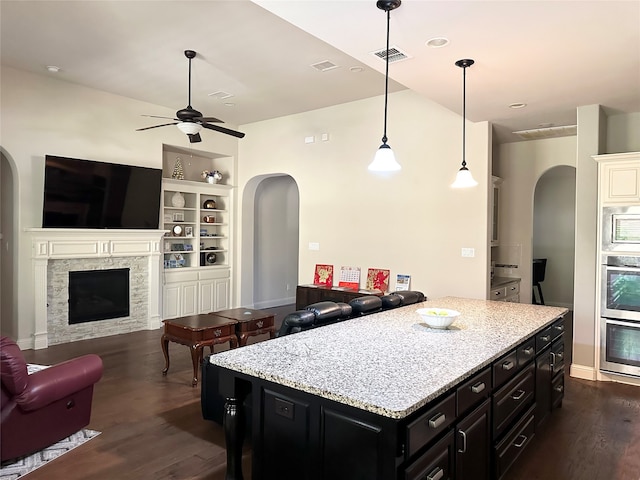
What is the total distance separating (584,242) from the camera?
4.66 m

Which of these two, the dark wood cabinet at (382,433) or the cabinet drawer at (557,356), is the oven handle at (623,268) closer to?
the cabinet drawer at (557,356)

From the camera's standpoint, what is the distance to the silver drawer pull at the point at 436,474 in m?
1.79

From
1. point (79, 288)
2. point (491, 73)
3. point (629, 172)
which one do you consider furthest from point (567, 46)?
point (79, 288)

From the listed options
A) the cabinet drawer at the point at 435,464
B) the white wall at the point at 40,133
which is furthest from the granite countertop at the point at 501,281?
the white wall at the point at 40,133

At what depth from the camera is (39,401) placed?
8.98 feet

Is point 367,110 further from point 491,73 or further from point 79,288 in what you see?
point 79,288

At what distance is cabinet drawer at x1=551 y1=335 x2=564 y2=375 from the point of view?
3397 mm

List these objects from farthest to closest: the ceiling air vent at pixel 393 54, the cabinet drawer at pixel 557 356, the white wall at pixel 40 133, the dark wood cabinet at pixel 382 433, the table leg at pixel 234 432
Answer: the white wall at pixel 40 133
the cabinet drawer at pixel 557 356
the ceiling air vent at pixel 393 54
the table leg at pixel 234 432
the dark wood cabinet at pixel 382 433

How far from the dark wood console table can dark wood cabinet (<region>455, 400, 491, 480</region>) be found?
355 centimetres

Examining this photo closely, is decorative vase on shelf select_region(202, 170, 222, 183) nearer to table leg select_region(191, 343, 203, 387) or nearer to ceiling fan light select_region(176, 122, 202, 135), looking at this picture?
ceiling fan light select_region(176, 122, 202, 135)

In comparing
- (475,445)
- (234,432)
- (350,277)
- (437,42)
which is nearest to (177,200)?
(350,277)

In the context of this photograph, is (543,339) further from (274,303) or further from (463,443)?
(274,303)

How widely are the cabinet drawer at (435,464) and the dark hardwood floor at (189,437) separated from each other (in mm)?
1074

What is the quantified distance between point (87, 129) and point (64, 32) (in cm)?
197
